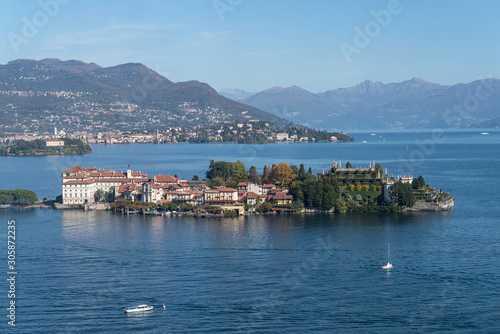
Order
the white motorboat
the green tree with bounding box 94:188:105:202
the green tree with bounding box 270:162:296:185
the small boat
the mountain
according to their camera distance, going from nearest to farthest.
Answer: the small boat
the white motorboat
the green tree with bounding box 94:188:105:202
the green tree with bounding box 270:162:296:185
the mountain

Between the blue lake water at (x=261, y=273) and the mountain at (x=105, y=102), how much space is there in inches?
3921

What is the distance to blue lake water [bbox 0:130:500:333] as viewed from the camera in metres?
13.8

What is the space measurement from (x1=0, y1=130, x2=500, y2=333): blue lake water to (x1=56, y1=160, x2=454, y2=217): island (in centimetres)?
142

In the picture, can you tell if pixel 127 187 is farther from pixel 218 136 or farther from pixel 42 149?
pixel 218 136

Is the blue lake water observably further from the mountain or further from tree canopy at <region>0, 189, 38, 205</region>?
the mountain

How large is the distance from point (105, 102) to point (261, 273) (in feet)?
437

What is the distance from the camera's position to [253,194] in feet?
96.7

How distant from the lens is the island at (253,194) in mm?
28078

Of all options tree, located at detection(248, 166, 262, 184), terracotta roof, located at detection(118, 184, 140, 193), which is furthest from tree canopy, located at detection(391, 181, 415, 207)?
terracotta roof, located at detection(118, 184, 140, 193)

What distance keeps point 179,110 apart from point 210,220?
12844 centimetres

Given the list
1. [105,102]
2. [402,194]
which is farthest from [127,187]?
[105,102]

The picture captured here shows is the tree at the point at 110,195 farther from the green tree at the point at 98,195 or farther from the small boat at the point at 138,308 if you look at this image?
the small boat at the point at 138,308

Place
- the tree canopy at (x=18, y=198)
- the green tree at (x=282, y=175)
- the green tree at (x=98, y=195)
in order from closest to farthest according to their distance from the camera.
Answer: the tree canopy at (x=18, y=198), the green tree at (x=98, y=195), the green tree at (x=282, y=175)

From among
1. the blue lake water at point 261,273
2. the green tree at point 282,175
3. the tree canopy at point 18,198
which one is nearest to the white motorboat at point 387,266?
the blue lake water at point 261,273
